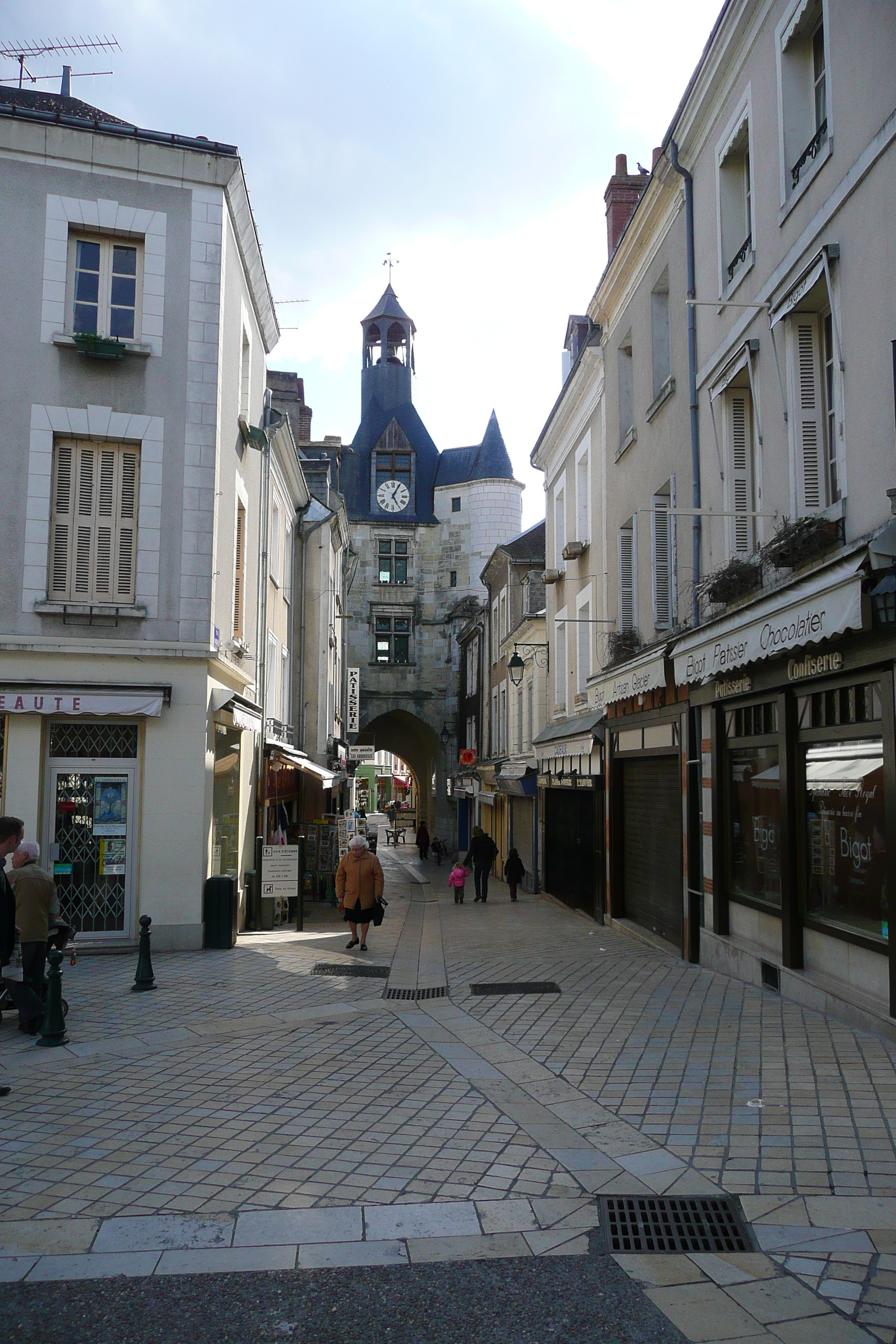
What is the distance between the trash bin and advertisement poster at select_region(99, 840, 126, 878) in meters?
0.99

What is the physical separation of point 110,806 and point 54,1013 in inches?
188

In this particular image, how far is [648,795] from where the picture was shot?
1326 centimetres

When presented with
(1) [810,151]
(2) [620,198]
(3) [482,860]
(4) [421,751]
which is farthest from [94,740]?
(4) [421,751]

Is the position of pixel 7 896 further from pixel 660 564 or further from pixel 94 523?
pixel 660 564

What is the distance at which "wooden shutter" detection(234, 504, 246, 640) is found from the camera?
14.2m

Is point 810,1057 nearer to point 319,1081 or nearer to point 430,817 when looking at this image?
point 319,1081

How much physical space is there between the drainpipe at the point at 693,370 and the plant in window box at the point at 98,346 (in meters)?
6.46

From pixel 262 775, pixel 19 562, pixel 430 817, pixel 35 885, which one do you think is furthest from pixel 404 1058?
pixel 430 817

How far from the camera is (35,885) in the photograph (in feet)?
24.5

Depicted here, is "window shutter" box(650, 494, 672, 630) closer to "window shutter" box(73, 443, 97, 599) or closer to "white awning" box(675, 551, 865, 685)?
"white awning" box(675, 551, 865, 685)

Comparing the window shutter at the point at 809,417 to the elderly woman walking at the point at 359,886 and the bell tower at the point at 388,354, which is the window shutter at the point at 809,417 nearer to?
the elderly woman walking at the point at 359,886

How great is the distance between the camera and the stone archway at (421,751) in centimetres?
4181

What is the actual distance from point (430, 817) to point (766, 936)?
122ft

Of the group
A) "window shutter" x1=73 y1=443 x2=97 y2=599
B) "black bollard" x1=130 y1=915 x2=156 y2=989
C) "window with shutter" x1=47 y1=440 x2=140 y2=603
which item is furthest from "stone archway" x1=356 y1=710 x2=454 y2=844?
"black bollard" x1=130 y1=915 x2=156 y2=989
